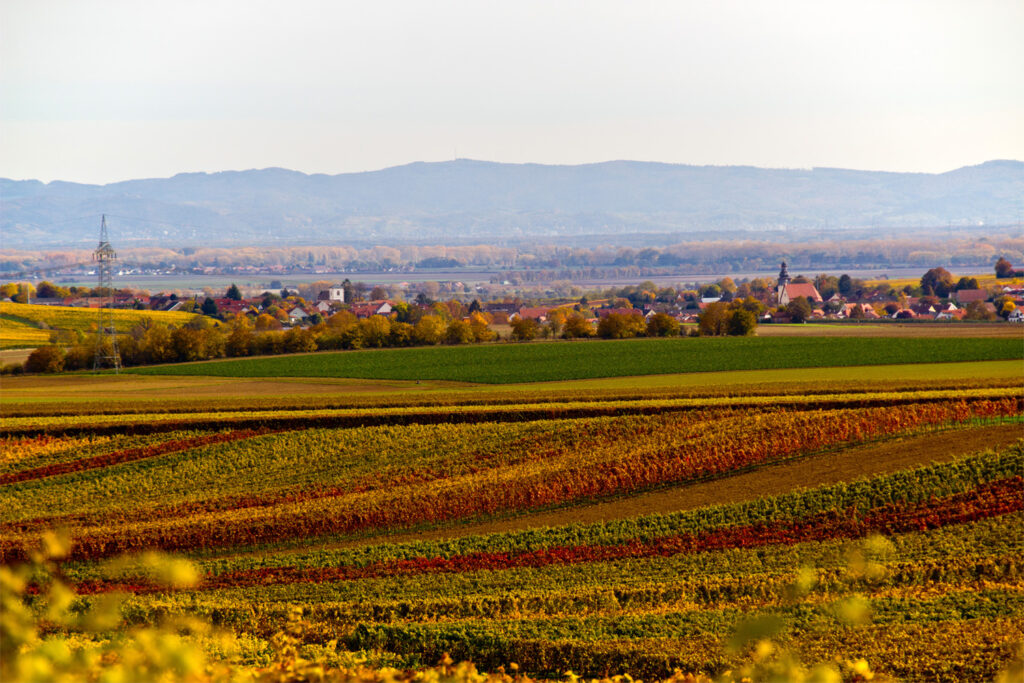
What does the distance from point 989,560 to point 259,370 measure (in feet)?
143

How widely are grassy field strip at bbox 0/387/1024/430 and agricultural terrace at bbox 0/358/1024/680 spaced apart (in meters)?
0.18

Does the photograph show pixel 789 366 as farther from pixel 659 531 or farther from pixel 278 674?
pixel 278 674

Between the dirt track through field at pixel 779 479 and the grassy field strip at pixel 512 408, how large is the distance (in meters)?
5.20

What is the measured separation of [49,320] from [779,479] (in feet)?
257

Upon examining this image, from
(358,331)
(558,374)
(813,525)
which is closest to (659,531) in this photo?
(813,525)

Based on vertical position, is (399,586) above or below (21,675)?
below

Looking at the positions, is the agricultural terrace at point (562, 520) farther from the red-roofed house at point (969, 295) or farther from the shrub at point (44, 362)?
the red-roofed house at point (969, 295)

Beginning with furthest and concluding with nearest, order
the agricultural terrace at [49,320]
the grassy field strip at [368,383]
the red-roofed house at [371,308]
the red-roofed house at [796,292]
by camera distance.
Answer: the red-roofed house at [796,292], the red-roofed house at [371,308], the agricultural terrace at [49,320], the grassy field strip at [368,383]

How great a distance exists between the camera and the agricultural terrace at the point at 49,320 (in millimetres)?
75750

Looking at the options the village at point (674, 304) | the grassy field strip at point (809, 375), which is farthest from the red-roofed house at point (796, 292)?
the grassy field strip at point (809, 375)

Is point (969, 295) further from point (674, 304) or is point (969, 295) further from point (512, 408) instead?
point (512, 408)

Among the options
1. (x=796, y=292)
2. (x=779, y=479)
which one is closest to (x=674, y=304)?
(x=796, y=292)

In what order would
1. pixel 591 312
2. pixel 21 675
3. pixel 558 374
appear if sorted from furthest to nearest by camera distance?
pixel 591 312 → pixel 558 374 → pixel 21 675

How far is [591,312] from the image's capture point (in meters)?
106
